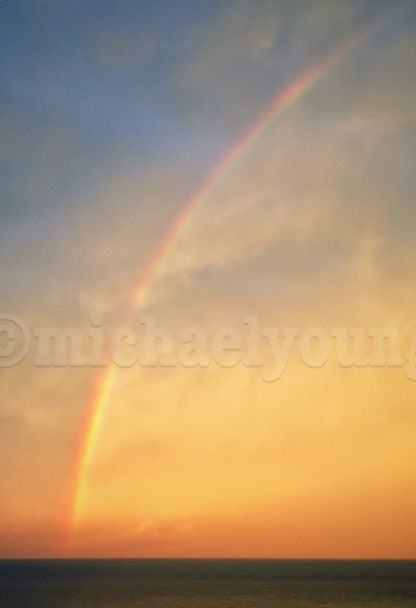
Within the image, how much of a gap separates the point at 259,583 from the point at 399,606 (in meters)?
33.1

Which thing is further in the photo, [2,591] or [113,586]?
[113,586]

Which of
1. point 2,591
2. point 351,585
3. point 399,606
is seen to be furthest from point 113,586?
point 399,606

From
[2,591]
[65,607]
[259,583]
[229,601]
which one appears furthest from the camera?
[259,583]

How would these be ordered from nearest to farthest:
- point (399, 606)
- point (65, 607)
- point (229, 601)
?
point (65, 607) → point (399, 606) → point (229, 601)

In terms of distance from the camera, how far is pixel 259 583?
83438 millimetres

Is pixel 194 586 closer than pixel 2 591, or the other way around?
pixel 2 591

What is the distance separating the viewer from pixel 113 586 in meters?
74.2

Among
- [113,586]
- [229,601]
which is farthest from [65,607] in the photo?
[113,586]

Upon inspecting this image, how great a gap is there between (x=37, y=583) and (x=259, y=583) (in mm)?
31817

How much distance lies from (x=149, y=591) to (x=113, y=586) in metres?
7.84

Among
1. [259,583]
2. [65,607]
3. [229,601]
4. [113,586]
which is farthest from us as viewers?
[259,583]

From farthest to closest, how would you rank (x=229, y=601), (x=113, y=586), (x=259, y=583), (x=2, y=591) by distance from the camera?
(x=259, y=583), (x=113, y=586), (x=2, y=591), (x=229, y=601)

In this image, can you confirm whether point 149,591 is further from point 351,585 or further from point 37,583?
point 351,585

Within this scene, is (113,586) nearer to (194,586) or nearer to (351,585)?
(194,586)
